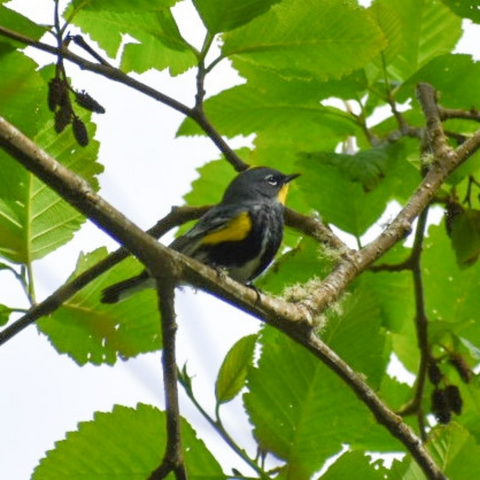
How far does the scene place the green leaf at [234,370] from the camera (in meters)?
2.96

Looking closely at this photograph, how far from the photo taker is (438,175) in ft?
11.2

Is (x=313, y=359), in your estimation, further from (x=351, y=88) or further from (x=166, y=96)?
(x=351, y=88)

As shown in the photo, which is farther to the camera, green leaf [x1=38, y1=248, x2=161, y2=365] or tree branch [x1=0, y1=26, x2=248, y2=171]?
green leaf [x1=38, y1=248, x2=161, y2=365]

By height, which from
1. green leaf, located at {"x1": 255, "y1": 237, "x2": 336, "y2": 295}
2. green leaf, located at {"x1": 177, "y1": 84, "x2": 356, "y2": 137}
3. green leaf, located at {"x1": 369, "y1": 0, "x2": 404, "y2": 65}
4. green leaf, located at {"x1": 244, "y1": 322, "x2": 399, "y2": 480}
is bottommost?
green leaf, located at {"x1": 244, "y1": 322, "x2": 399, "y2": 480}

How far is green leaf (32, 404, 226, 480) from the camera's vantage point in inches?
114

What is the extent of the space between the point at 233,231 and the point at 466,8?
3.81 ft

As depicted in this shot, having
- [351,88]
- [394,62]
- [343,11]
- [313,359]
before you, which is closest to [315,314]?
[313,359]

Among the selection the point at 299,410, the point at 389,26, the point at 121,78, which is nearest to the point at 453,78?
the point at 389,26

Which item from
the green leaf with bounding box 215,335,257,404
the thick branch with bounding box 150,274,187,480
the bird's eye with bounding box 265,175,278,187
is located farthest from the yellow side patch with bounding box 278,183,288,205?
the thick branch with bounding box 150,274,187,480

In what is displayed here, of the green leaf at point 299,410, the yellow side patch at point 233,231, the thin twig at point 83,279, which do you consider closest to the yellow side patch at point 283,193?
the yellow side patch at point 233,231

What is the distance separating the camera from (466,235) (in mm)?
3688

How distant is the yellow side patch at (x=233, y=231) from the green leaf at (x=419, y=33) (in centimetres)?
74

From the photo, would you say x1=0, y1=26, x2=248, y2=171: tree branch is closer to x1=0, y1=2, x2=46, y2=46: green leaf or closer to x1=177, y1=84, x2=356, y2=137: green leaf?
x1=0, y1=2, x2=46, y2=46: green leaf

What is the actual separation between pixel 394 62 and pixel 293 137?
18.1 inches
